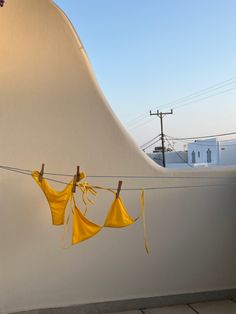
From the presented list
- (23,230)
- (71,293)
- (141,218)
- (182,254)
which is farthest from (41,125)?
(182,254)

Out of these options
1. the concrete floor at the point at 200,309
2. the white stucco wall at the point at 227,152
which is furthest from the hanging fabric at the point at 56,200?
the white stucco wall at the point at 227,152

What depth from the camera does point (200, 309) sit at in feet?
16.8

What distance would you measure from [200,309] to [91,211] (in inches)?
78.3

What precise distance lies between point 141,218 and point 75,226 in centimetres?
123

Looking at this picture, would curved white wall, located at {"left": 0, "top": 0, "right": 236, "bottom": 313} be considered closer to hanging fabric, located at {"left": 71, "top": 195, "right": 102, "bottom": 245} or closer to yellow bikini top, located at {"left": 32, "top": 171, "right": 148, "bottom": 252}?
yellow bikini top, located at {"left": 32, "top": 171, "right": 148, "bottom": 252}

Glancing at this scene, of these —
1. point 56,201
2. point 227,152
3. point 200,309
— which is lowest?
point 200,309

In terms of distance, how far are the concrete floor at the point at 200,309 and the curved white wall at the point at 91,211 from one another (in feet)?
0.70

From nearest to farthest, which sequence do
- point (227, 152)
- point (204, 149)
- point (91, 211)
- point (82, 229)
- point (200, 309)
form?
point (82, 229) → point (91, 211) → point (200, 309) → point (227, 152) → point (204, 149)

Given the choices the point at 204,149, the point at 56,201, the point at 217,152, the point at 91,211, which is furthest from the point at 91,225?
the point at 204,149

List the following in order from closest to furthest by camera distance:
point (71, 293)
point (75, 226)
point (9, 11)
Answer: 1. point (75, 226)
2. point (9, 11)
3. point (71, 293)

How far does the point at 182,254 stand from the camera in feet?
17.4

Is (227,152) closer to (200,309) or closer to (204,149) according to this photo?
(204,149)

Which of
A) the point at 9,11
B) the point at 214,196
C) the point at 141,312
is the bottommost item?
the point at 141,312

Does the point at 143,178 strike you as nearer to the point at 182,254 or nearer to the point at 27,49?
the point at 182,254
